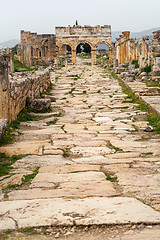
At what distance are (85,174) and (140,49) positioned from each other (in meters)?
18.1

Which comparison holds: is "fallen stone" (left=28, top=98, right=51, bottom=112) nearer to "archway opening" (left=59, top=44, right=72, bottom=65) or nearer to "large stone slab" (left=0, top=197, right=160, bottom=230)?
"large stone slab" (left=0, top=197, right=160, bottom=230)

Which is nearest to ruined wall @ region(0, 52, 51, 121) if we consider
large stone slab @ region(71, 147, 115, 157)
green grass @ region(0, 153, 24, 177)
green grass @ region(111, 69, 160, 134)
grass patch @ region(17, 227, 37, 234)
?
green grass @ region(0, 153, 24, 177)

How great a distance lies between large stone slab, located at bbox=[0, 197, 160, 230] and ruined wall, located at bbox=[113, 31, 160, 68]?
14642 millimetres

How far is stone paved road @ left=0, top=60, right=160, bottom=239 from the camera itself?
2.95 meters

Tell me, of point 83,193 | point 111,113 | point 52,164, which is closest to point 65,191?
point 83,193

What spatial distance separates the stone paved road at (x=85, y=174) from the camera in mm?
2951

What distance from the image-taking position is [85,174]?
4.22 meters

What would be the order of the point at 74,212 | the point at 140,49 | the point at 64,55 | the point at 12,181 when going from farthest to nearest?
the point at 64,55 → the point at 140,49 → the point at 12,181 → the point at 74,212

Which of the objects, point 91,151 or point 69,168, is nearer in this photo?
point 69,168

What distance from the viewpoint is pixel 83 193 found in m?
3.52

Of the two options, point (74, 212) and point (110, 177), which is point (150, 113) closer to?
point (110, 177)

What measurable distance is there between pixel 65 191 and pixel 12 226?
923 mm

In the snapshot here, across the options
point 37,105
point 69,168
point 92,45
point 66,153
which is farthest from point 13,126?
point 92,45

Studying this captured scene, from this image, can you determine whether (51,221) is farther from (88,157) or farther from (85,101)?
(85,101)
